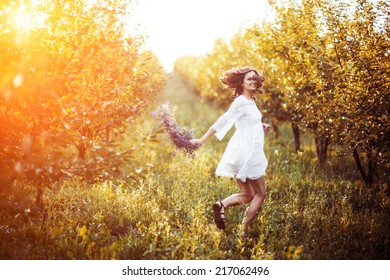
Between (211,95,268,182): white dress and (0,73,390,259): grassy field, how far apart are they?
2.55ft

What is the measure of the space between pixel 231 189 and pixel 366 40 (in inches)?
121

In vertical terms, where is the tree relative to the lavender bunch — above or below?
above

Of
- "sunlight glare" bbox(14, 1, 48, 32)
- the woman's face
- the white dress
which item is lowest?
the white dress

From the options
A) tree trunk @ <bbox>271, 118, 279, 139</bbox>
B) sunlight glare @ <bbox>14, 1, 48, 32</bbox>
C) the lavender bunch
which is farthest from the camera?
tree trunk @ <bbox>271, 118, 279, 139</bbox>

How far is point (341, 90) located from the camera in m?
5.73

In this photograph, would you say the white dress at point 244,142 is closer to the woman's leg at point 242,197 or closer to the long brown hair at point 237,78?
the woman's leg at point 242,197

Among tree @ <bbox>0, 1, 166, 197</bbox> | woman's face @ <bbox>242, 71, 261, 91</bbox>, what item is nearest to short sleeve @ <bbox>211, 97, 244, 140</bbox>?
woman's face @ <bbox>242, 71, 261, 91</bbox>

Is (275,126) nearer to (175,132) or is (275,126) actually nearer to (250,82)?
(250,82)

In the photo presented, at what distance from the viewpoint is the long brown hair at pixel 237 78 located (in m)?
5.00

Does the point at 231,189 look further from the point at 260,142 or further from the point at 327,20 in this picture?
the point at 327,20

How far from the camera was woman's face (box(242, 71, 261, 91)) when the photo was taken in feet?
16.0

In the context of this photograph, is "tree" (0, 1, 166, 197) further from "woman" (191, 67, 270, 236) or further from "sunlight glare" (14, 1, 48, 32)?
"woman" (191, 67, 270, 236)

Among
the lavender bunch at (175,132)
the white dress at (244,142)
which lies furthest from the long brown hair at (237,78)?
the lavender bunch at (175,132)

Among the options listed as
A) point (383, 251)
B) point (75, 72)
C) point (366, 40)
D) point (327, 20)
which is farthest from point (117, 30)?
point (383, 251)
